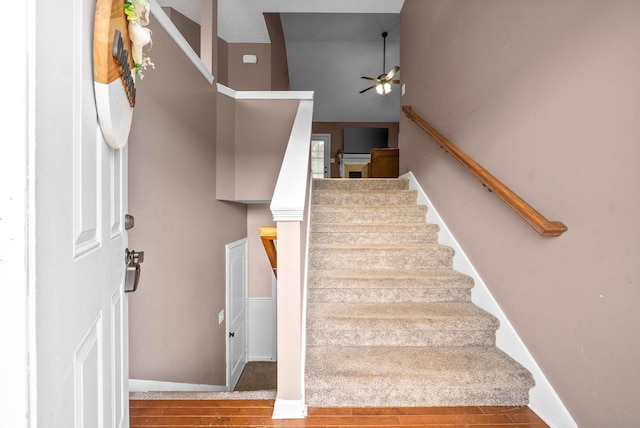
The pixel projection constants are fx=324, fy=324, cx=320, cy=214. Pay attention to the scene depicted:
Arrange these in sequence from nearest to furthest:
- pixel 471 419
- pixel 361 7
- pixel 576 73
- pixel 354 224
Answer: pixel 576 73 → pixel 471 419 → pixel 354 224 → pixel 361 7

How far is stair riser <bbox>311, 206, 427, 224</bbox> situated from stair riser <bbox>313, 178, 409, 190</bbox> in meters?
0.64

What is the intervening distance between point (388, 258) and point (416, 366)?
94 centimetres

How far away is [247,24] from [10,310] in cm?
441

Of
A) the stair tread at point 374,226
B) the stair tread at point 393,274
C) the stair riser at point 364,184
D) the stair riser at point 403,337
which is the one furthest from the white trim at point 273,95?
the stair riser at point 403,337

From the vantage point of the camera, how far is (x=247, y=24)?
160 inches

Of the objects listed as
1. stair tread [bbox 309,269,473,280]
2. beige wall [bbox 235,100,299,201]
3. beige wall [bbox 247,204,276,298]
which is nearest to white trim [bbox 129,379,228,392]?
stair tread [bbox 309,269,473,280]

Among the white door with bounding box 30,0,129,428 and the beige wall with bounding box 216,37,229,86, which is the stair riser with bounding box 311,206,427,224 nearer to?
the white door with bounding box 30,0,129,428

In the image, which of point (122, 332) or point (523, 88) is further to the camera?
point (523, 88)

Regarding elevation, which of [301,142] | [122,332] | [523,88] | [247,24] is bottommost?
[122,332]

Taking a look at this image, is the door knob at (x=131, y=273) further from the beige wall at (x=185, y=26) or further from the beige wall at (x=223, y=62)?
the beige wall at (x=223, y=62)

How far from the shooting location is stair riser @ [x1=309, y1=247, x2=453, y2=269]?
2.50 meters

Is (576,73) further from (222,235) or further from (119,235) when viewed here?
(222,235)

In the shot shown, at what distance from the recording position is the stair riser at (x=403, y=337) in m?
1.91

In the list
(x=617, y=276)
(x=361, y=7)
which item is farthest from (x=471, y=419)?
(x=361, y=7)
